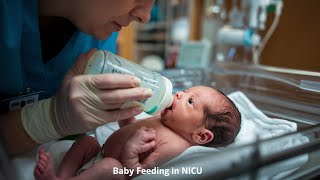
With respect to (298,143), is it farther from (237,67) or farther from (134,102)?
(237,67)

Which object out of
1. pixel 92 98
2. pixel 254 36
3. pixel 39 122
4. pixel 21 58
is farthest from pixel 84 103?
pixel 254 36

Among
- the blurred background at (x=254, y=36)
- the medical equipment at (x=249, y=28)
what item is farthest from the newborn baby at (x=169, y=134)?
the medical equipment at (x=249, y=28)

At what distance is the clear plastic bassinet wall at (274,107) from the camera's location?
1.62 ft

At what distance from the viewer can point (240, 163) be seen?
476mm

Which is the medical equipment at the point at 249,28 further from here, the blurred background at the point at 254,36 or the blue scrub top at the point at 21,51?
the blue scrub top at the point at 21,51

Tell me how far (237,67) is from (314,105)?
0.59 meters

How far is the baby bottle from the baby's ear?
0.13 metres

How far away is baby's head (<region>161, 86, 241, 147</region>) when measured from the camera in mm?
832

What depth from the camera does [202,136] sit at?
2.78ft

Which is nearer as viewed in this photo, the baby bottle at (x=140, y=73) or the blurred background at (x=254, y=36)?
the baby bottle at (x=140, y=73)

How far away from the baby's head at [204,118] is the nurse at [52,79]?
0.17 m

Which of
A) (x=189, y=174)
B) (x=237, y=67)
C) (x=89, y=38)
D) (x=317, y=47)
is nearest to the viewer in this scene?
(x=189, y=174)

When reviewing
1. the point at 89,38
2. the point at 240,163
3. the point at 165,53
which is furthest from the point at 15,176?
the point at 165,53

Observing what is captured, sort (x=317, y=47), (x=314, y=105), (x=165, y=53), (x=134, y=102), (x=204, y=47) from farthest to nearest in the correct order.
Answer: (x=165, y=53) → (x=204, y=47) → (x=317, y=47) → (x=314, y=105) → (x=134, y=102)
